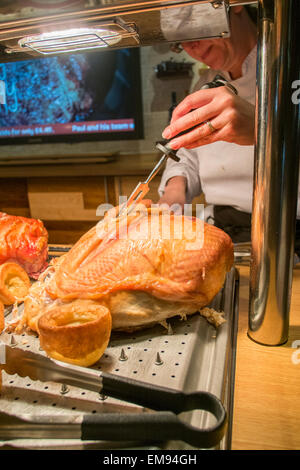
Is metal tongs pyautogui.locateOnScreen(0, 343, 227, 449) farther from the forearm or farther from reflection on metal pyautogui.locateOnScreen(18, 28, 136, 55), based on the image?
the forearm

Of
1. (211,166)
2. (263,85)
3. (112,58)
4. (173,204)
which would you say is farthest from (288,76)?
(112,58)

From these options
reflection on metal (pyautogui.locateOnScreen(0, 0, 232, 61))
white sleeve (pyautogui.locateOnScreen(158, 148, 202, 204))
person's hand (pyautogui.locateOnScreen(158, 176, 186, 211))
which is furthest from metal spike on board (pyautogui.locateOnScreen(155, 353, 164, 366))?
white sleeve (pyautogui.locateOnScreen(158, 148, 202, 204))

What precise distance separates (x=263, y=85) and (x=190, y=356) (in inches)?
16.3

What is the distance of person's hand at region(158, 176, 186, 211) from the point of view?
1367mm

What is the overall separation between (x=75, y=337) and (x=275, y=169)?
381 millimetres

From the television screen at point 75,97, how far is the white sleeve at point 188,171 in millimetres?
1412

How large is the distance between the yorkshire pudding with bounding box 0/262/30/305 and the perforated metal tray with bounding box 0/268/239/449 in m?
0.03

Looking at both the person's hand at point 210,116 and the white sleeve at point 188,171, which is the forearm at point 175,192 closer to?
the white sleeve at point 188,171

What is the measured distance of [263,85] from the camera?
0.52 m

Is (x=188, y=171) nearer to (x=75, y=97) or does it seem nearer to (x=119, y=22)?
(x=119, y=22)

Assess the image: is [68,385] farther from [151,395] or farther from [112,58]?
[112,58]

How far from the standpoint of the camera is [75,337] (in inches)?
20.3

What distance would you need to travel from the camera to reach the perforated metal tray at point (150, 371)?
460 millimetres

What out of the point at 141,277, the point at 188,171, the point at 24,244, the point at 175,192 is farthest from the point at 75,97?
the point at 141,277
